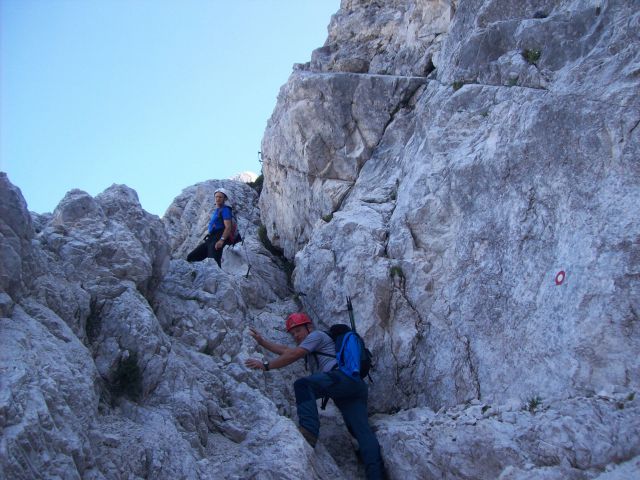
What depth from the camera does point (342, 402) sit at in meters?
12.5

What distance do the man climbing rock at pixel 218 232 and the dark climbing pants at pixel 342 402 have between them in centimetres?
648

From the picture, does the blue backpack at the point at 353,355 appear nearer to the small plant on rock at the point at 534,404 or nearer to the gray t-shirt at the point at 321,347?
the gray t-shirt at the point at 321,347

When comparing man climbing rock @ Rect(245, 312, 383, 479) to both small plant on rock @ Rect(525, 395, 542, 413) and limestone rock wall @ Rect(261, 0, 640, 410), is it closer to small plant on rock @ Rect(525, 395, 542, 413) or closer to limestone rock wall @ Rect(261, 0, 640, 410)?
limestone rock wall @ Rect(261, 0, 640, 410)

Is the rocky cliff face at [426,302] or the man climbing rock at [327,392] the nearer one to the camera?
the rocky cliff face at [426,302]

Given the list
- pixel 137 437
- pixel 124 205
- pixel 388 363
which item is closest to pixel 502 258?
pixel 388 363

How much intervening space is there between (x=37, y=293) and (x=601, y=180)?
32.7ft

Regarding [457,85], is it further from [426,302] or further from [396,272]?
[426,302]

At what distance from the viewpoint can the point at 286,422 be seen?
11.5 meters

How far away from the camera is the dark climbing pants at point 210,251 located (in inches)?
699

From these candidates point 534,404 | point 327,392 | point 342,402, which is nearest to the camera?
point 534,404

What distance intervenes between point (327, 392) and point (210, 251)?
683cm

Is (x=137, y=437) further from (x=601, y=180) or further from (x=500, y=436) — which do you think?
(x=601, y=180)

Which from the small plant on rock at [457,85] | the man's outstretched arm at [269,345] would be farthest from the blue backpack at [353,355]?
the small plant on rock at [457,85]

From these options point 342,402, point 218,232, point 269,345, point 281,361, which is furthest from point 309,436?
point 218,232
